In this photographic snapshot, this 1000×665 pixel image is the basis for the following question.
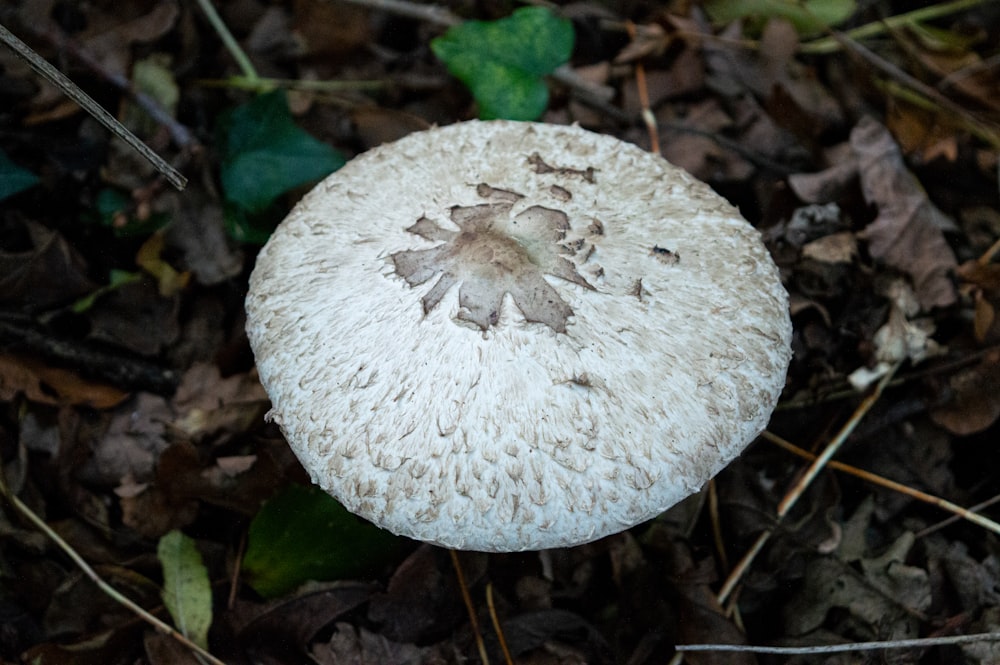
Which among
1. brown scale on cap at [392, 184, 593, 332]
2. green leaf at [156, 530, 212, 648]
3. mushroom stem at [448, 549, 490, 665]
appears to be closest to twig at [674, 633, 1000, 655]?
mushroom stem at [448, 549, 490, 665]

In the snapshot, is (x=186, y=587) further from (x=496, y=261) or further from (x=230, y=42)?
(x=230, y=42)

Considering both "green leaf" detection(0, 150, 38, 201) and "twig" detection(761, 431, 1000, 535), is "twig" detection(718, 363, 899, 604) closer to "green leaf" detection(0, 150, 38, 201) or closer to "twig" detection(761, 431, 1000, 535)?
"twig" detection(761, 431, 1000, 535)

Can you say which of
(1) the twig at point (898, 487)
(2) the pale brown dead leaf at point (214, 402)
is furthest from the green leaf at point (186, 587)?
(1) the twig at point (898, 487)

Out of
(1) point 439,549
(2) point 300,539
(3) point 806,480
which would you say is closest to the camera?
(2) point 300,539

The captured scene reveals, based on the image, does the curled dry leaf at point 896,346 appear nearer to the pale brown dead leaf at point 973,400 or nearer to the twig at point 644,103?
the pale brown dead leaf at point 973,400

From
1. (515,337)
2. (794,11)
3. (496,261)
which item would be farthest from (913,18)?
(515,337)

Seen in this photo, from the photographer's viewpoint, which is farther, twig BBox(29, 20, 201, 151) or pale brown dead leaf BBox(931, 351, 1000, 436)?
twig BBox(29, 20, 201, 151)

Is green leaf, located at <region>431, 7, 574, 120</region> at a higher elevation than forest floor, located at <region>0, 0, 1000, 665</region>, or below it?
higher
